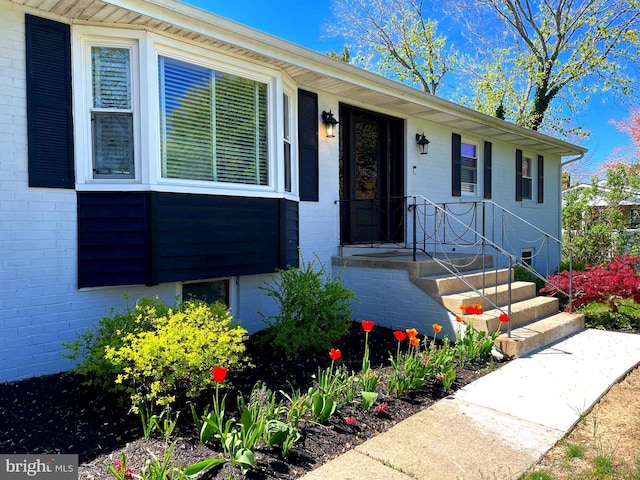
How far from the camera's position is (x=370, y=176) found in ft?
24.3

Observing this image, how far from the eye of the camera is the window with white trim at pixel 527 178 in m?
11.0

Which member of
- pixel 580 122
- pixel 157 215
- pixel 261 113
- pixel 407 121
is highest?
pixel 580 122

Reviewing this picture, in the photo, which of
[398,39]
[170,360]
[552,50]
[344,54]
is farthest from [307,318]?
[344,54]

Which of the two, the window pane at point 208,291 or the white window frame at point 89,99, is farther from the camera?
the window pane at point 208,291

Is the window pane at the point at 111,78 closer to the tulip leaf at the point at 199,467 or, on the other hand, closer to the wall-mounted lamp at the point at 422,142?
the tulip leaf at the point at 199,467

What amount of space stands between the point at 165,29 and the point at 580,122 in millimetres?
18809

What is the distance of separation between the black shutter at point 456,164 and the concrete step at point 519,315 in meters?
2.96

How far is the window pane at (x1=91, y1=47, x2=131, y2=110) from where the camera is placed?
416 centimetres

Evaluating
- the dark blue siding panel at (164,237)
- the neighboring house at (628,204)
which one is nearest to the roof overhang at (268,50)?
the dark blue siding panel at (164,237)

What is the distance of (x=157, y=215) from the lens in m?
4.22

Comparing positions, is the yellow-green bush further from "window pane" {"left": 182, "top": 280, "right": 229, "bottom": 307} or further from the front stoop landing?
the front stoop landing

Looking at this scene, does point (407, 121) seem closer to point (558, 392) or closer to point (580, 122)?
point (558, 392)

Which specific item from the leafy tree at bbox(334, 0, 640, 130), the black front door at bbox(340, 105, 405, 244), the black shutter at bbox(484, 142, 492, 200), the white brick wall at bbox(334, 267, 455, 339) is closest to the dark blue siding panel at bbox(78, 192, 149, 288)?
the white brick wall at bbox(334, 267, 455, 339)

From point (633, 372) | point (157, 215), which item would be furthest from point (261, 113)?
point (633, 372)
